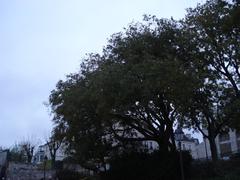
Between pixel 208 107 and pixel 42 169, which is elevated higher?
pixel 208 107

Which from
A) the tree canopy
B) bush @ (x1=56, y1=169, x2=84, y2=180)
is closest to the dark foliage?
bush @ (x1=56, y1=169, x2=84, y2=180)

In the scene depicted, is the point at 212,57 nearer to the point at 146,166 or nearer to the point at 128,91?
the point at 128,91

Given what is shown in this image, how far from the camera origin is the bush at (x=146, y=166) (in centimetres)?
3002

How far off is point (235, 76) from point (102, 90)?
452 inches

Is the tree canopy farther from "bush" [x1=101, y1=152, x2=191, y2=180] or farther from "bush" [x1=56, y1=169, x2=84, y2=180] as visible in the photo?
"bush" [x1=56, y1=169, x2=84, y2=180]

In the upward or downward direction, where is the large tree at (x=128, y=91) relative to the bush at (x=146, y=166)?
upward

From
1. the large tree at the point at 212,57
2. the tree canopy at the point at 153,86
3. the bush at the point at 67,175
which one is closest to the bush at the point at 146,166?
the tree canopy at the point at 153,86

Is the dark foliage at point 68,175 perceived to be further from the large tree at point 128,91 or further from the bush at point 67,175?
the large tree at point 128,91

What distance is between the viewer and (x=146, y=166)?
31.7m

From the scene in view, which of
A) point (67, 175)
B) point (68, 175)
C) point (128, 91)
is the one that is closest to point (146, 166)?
point (128, 91)

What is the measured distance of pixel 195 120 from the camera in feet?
102

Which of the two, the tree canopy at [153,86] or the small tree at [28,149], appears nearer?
the tree canopy at [153,86]

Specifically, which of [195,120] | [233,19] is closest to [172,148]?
[195,120]

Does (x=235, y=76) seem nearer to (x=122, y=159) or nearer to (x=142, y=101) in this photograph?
(x=142, y=101)
